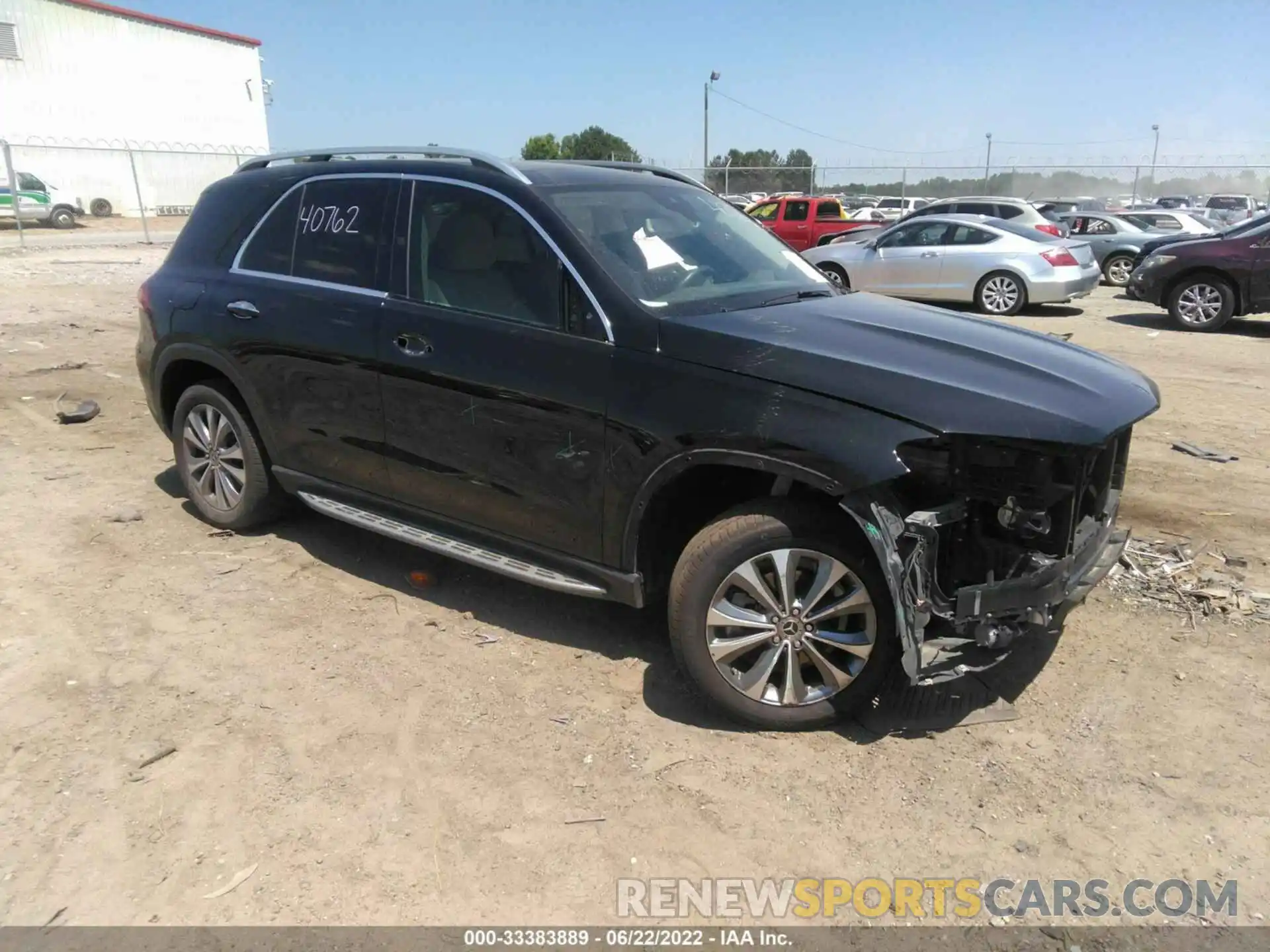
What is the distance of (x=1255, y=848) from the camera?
2.76 meters

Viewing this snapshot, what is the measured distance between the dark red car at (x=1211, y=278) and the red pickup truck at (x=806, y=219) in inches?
326

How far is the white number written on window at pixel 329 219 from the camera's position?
13.9 feet

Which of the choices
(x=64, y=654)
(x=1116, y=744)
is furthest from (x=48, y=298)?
(x=1116, y=744)

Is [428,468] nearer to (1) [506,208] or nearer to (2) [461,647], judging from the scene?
(2) [461,647]

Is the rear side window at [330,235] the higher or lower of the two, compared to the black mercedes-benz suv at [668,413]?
higher

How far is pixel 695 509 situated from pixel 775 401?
2.14 ft

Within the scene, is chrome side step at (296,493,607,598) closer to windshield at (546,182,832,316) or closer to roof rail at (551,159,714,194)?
windshield at (546,182,832,316)

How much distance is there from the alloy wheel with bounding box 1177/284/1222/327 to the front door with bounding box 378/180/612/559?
38.6ft

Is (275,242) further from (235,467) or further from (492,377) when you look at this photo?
(492,377)

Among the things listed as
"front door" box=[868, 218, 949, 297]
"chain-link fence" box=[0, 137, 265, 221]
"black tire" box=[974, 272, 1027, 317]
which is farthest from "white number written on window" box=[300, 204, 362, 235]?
"chain-link fence" box=[0, 137, 265, 221]

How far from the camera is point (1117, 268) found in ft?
59.8

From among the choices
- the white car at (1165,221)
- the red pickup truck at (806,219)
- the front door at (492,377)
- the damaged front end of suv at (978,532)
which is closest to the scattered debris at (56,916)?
the front door at (492,377)

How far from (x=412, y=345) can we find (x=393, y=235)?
1.85 feet

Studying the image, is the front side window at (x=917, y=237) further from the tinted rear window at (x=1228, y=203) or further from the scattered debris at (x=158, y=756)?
the tinted rear window at (x=1228, y=203)
